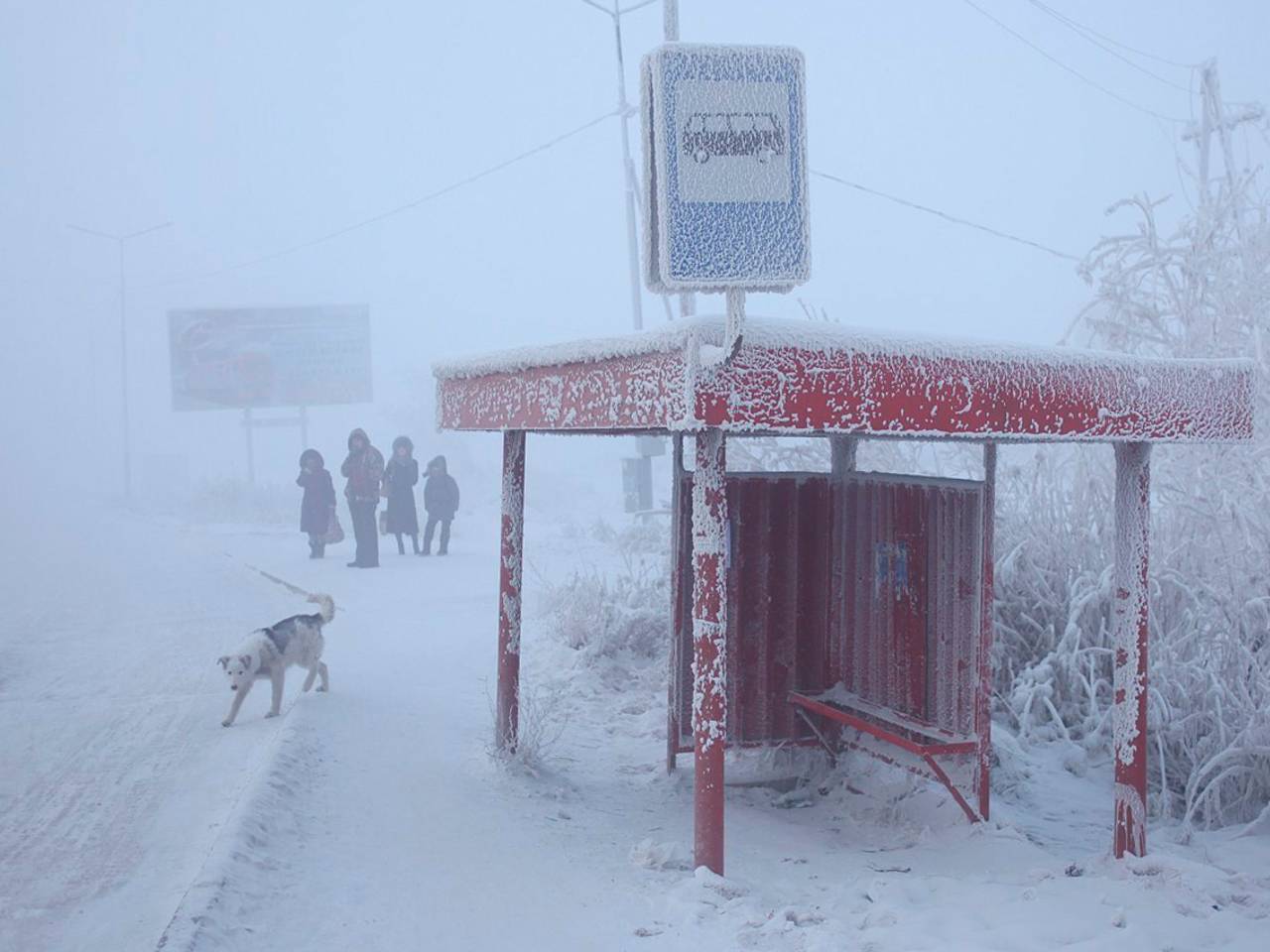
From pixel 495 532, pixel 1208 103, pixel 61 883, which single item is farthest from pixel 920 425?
pixel 495 532

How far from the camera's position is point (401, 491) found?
16.8 metres

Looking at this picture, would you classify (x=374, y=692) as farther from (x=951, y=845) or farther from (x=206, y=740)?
(x=951, y=845)

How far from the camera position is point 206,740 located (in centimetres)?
662

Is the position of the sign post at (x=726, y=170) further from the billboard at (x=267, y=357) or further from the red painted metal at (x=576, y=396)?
the billboard at (x=267, y=357)

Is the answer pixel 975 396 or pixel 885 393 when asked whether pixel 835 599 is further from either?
pixel 885 393

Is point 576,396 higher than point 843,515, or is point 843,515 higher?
point 576,396

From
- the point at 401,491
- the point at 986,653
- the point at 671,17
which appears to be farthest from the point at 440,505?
the point at 986,653

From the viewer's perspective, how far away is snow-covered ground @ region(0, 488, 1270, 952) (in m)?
4.04

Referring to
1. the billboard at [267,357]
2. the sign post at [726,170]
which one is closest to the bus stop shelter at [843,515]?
the sign post at [726,170]

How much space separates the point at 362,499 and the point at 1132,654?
468 inches

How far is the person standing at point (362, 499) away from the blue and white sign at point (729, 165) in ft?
40.2

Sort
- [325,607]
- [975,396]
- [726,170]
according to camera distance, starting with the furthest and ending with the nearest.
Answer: [325,607]
[975,396]
[726,170]

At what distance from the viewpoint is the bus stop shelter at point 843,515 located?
3.88m

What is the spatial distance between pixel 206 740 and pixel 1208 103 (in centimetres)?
1260
